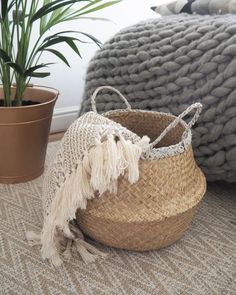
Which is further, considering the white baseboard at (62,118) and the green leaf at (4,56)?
the white baseboard at (62,118)

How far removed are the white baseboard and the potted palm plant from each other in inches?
15.5

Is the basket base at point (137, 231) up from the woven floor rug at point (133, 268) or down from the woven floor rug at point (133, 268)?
up

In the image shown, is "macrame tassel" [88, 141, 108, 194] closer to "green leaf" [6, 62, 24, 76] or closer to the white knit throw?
the white knit throw

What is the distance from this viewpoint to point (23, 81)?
1.01 metres

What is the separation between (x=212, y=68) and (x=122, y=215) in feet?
1.38

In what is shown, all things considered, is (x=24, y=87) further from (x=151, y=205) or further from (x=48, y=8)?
(x=151, y=205)

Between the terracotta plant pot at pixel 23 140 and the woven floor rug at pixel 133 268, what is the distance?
0.20m

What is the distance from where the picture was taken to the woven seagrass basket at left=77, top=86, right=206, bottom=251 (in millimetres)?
686

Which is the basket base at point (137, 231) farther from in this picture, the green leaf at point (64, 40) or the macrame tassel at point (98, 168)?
the green leaf at point (64, 40)

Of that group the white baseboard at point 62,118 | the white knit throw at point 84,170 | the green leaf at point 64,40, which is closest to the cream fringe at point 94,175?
the white knit throw at point 84,170

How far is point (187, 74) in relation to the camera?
0.87m

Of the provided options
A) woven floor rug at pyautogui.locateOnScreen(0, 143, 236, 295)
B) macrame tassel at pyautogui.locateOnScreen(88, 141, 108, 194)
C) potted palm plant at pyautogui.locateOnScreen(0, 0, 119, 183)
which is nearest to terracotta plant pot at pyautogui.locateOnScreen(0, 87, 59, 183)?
potted palm plant at pyautogui.locateOnScreen(0, 0, 119, 183)

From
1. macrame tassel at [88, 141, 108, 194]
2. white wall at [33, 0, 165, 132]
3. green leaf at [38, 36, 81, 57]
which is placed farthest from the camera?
white wall at [33, 0, 165, 132]

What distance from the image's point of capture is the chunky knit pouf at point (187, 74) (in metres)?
0.82
